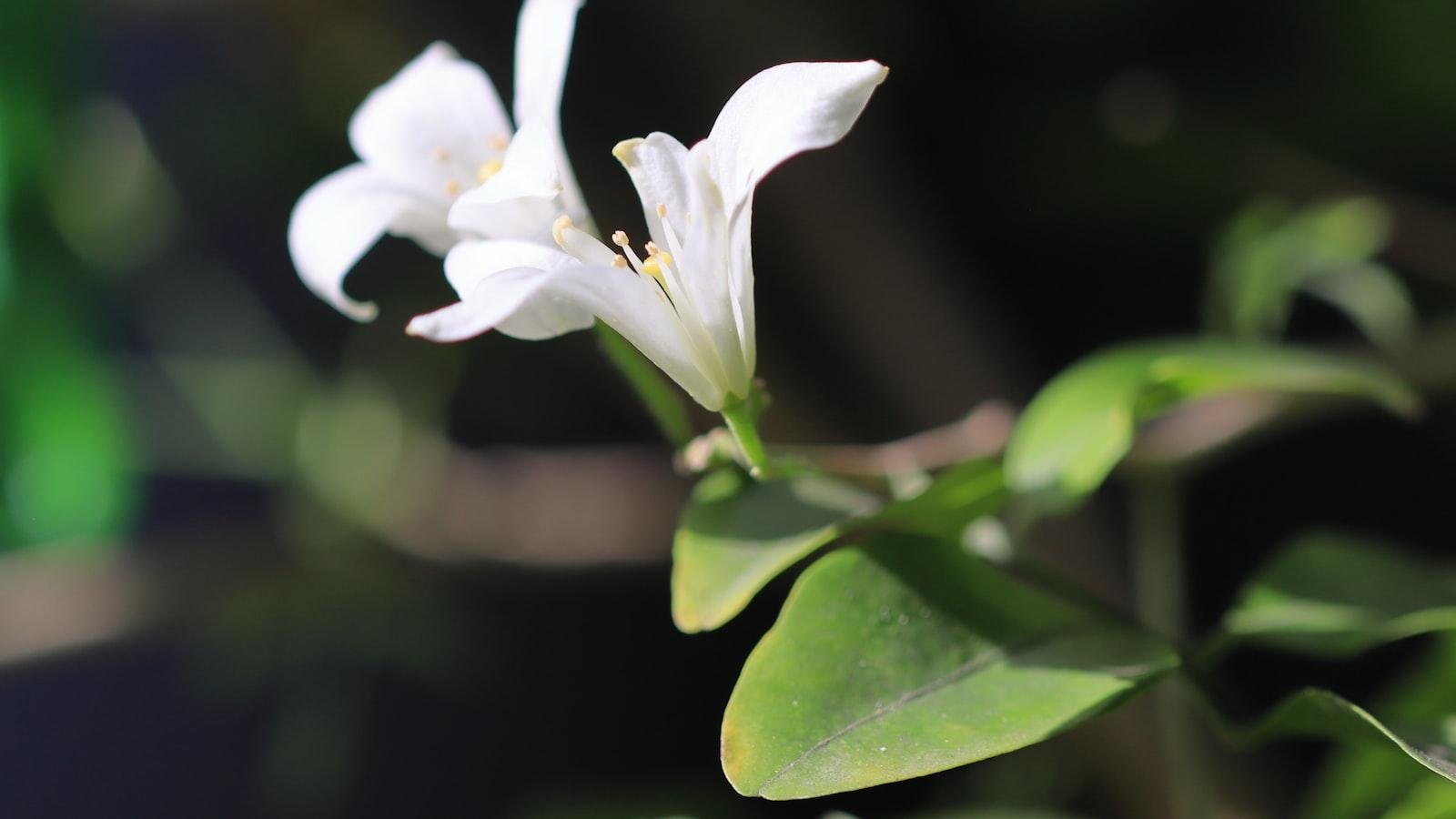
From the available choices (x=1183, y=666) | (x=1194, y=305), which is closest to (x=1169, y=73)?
A: (x=1194, y=305)

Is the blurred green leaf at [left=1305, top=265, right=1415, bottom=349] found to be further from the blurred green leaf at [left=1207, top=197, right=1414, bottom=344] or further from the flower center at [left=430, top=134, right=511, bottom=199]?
the flower center at [left=430, top=134, right=511, bottom=199]

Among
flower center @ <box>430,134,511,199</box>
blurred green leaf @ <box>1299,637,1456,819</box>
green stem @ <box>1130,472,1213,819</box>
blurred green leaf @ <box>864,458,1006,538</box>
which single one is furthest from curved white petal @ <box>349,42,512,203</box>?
blurred green leaf @ <box>1299,637,1456,819</box>

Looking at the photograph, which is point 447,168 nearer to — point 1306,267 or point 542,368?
point 1306,267

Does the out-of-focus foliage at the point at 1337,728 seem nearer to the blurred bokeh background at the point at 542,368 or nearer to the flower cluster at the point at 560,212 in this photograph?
the flower cluster at the point at 560,212

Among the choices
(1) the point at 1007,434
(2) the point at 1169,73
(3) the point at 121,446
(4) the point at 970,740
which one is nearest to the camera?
(4) the point at 970,740

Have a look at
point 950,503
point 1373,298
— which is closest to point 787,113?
point 950,503

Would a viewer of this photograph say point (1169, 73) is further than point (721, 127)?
Yes

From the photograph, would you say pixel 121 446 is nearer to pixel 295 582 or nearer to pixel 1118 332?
pixel 295 582
